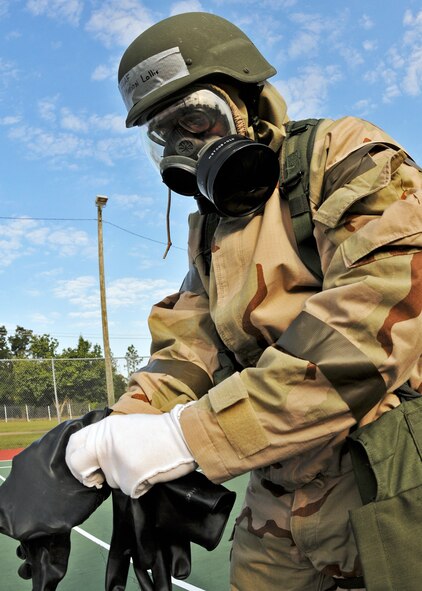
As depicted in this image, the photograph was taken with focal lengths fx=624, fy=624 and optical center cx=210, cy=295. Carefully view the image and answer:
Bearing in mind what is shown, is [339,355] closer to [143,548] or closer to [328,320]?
[328,320]

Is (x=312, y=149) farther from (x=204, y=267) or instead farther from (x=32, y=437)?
(x=32, y=437)

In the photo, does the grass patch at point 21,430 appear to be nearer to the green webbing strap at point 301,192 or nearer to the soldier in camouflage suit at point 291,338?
the soldier in camouflage suit at point 291,338

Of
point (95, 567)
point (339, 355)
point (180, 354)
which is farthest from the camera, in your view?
point (95, 567)

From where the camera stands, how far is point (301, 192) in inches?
69.9

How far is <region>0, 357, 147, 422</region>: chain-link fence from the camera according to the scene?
60.1ft

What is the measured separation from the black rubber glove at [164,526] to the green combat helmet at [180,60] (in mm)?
1178

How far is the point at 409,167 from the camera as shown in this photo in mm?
1641

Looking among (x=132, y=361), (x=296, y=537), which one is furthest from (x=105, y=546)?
(x=132, y=361)

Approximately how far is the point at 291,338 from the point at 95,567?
4373mm

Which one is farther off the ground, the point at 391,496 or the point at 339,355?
the point at 339,355

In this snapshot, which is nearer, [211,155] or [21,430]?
[211,155]

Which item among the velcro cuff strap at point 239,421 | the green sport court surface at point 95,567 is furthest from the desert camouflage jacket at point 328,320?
the green sport court surface at point 95,567

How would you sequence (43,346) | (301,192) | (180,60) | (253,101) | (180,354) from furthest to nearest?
(43,346)
(180,354)
(253,101)
(180,60)
(301,192)

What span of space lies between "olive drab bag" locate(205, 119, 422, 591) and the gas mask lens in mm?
972
